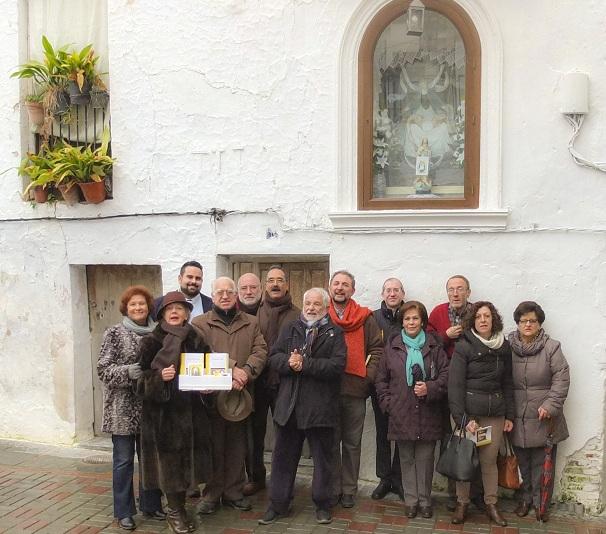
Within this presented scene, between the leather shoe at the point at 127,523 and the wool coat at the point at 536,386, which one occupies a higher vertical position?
the wool coat at the point at 536,386

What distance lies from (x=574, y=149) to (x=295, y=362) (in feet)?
9.59

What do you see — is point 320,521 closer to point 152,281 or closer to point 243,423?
point 243,423

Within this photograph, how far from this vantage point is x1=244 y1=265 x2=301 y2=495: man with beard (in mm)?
6051

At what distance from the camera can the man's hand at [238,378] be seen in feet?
17.7

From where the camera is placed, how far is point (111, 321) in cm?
781

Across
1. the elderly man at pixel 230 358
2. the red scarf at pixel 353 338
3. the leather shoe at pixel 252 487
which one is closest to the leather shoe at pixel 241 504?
the elderly man at pixel 230 358

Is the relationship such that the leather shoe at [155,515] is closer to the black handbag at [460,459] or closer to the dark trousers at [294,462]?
the dark trousers at [294,462]

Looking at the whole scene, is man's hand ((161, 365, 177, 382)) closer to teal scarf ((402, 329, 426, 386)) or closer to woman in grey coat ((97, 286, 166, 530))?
woman in grey coat ((97, 286, 166, 530))

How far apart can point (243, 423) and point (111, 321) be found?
2672 mm

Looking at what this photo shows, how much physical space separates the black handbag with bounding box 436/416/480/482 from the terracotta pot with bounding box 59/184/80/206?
Answer: 4.56 meters

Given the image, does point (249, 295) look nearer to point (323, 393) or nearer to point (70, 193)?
point (323, 393)

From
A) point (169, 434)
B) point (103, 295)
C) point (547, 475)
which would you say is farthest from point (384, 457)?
point (103, 295)

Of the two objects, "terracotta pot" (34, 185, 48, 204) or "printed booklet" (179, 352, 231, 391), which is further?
"terracotta pot" (34, 185, 48, 204)

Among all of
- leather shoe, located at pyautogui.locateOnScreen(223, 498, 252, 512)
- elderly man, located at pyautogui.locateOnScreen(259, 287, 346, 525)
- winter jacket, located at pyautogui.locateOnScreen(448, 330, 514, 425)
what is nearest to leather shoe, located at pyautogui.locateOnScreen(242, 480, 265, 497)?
leather shoe, located at pyautogui.locateOnScreen(223, 498, 252, 512)
